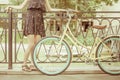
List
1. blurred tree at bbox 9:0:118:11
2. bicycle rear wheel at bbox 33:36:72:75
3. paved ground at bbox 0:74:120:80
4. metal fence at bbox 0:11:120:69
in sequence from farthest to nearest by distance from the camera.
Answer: blurred tree at bbox 9:0:118:11, metal fence at bbox 0:11:120:69, paved ground at bbox 0:74:120:80, bicycle rear wheel at bbox 33:36:72:75

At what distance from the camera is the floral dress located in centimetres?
645

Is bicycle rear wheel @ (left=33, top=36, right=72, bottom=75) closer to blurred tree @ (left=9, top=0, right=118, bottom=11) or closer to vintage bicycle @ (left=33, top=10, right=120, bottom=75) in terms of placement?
vintage bicycle @ (left=33, top=10, right=120, bottom=75)

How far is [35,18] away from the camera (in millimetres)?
6539

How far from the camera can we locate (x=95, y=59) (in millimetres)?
6520

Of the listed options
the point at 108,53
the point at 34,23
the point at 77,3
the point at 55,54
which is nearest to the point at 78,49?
the point at 55,54

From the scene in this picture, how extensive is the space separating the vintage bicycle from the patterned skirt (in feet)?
0.95

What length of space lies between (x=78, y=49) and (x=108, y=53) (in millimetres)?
566

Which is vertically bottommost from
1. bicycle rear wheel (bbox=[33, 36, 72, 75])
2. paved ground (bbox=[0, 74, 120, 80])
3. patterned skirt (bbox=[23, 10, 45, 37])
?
paved ground (bbox=[0, 74, 120, 80])

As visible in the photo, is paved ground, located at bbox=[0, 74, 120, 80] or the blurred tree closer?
paved ground, located at bbox=[0, 74, 120, 80]

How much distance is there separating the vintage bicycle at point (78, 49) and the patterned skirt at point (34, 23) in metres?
0.29

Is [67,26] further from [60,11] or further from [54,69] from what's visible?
[54,69]

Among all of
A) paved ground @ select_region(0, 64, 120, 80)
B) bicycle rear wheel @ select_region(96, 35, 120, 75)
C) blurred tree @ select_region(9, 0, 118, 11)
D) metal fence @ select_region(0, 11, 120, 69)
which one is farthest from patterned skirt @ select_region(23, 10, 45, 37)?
blurred tree @ select_region(9, 0, 118, 11)

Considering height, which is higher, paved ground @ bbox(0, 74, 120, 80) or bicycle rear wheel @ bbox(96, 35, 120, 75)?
bicycle rear wheel @ bbox(96, 35, 120, 75)

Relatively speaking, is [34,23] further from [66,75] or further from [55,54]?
[66,75]
